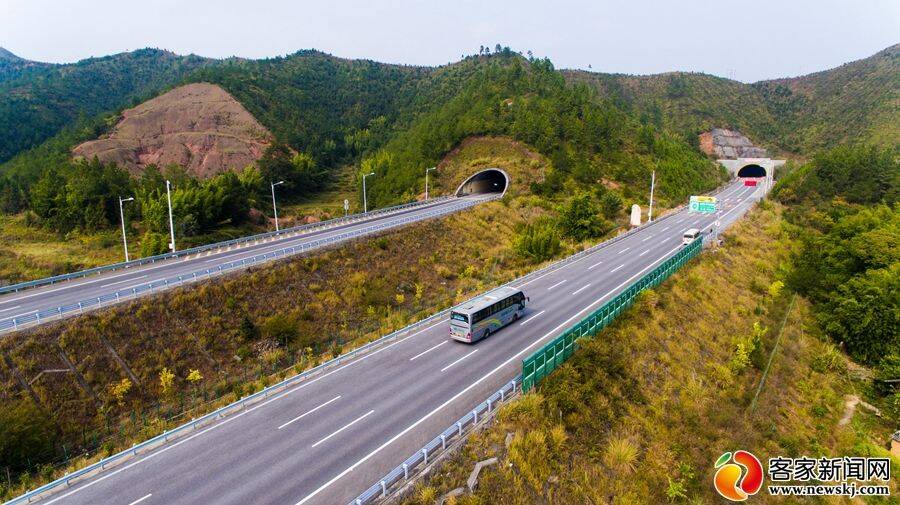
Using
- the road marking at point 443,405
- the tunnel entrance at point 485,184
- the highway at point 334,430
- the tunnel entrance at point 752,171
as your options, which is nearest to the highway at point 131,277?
the highway at point 334,430

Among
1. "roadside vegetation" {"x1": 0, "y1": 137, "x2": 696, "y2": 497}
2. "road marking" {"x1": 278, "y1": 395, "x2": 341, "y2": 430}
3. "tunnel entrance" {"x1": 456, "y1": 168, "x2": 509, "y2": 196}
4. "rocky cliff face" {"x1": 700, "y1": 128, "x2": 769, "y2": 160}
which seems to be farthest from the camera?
"rocky cliff face" {"x1": 700, "y1": 128, "x2": 769, "y2": 160}

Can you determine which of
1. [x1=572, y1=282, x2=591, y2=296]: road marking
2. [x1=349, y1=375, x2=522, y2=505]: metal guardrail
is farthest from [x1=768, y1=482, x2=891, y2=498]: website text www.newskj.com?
[x1=572, y1=282, x2=591, y2=296]: road marking

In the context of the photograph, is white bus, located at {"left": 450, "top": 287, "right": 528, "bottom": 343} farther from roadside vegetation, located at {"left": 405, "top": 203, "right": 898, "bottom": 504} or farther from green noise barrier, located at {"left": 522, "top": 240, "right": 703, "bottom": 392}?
roadside vegetation, located at {"left": 405, "top": 203, "right": 898, "bottom": 504}

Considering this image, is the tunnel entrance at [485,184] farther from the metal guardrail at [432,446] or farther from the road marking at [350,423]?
the road marking at [350,423]

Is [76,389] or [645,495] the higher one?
[76,389]

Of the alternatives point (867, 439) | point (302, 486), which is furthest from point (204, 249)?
point (867, 439)

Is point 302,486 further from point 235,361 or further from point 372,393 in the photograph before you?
point 235,361
